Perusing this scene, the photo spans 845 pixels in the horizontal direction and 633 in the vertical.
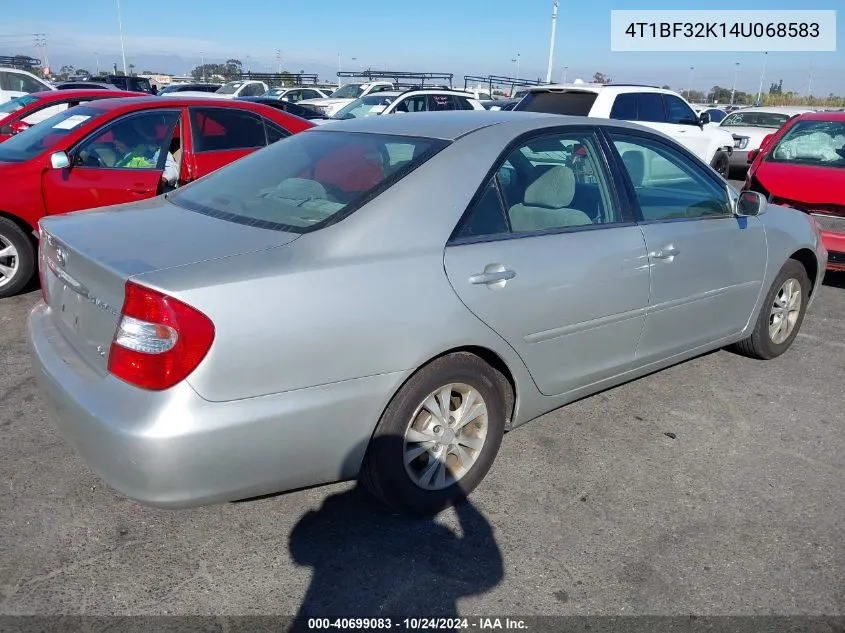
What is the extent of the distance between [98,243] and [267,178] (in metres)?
0.88

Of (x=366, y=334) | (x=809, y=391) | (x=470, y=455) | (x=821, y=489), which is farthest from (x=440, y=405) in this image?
(x=809, y=391)

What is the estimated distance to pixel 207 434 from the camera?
88.2 inches

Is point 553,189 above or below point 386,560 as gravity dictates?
above

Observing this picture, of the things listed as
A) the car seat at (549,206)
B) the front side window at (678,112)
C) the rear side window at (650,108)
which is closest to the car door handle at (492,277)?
the car seat at (549,206)

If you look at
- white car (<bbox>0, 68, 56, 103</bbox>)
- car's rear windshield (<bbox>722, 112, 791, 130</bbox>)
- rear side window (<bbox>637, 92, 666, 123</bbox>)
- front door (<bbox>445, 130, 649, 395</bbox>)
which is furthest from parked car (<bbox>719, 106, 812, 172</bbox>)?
white car (<bbox>0, 68, 56, 103</bbox>)

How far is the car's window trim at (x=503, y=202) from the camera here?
112 inches

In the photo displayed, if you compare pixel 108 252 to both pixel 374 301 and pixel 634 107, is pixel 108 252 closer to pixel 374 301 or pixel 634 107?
pixel 374 301

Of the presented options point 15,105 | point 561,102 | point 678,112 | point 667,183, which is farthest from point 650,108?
point 15,105

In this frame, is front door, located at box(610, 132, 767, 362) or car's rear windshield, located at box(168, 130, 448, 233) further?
front door, located at box(610, 132, 767, 362)

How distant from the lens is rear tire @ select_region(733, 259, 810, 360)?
4.54 m

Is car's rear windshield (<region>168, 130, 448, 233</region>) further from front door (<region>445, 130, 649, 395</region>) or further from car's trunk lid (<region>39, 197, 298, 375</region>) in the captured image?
front door (<region>445, 130, 649, 395</region>)

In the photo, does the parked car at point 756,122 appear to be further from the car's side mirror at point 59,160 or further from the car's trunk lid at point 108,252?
the car's trunk lid at point 108,252

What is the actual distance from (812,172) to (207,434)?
649 centimetres

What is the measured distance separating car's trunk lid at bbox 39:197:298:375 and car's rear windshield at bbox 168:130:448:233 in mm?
139
